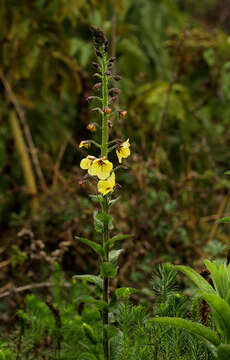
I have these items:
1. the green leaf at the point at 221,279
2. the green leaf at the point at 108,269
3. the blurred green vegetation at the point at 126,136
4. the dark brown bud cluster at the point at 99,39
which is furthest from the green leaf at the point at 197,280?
the blurred green vegetation at the point at 126,136

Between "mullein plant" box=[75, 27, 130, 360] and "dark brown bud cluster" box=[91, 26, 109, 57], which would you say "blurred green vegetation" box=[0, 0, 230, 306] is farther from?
"dark brown bud cluster" box=[91, 26, 109, 57]

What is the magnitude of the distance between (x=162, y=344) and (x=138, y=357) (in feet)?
0.21

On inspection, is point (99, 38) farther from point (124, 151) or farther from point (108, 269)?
point (108, 269)

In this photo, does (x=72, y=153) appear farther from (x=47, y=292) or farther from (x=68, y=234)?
(x=47, y=292)

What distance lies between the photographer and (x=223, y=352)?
2.79 ft

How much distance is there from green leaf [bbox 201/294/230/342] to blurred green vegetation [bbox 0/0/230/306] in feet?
3.02

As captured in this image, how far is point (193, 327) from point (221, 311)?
7 centimetres

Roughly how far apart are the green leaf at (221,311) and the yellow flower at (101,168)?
1.17 feet

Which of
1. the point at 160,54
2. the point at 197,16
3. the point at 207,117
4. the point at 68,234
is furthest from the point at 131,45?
the point at 197,16

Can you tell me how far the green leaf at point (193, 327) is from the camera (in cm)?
88

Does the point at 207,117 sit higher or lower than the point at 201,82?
lower

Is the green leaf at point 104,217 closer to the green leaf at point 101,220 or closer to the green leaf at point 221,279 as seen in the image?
the green leaf at point 101,220

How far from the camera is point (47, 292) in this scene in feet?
6.76

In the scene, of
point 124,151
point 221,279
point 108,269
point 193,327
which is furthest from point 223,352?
point 124,151
